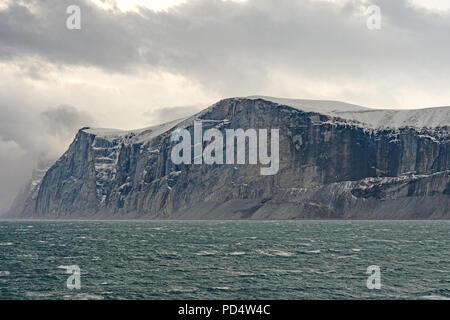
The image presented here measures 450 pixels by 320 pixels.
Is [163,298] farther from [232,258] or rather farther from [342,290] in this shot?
[232,258]

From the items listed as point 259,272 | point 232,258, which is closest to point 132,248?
point 232,258

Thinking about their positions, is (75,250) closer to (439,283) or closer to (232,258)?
(232,258)

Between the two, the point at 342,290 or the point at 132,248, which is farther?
the point at 132,248

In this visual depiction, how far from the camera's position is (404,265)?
288ft

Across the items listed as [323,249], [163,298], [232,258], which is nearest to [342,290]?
[163,298]

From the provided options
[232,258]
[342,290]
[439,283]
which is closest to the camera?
[342,290]

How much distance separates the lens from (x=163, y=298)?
203 ft
